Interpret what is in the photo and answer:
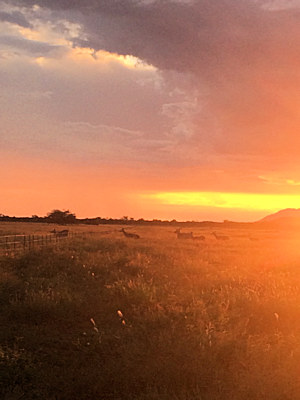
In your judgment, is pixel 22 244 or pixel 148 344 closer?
pixel 148 344

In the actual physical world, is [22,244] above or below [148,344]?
above

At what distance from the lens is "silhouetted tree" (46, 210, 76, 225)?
124562 millimetres

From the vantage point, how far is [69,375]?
8.22 m

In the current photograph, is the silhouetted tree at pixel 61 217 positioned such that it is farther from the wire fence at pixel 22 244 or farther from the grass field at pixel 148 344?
the grass field at pixel 148 344

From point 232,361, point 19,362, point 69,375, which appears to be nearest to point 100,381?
point 69,375

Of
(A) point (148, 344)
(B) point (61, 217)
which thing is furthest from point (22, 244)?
(B) point (61, 217)

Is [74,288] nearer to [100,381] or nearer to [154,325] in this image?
[154,325]

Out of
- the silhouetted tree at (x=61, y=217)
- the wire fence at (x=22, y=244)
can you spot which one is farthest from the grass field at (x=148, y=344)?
the silhouetted tree at (x=61, y=217)

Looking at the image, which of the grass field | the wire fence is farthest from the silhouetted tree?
the grass field

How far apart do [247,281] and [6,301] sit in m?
8.53

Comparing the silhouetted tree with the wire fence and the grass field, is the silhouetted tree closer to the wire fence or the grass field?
the wire fence

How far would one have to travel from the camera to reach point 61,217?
125 m

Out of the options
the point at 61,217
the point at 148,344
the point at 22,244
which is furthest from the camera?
the point at 61,217

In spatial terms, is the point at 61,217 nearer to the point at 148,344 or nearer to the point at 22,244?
the point at 22,244
